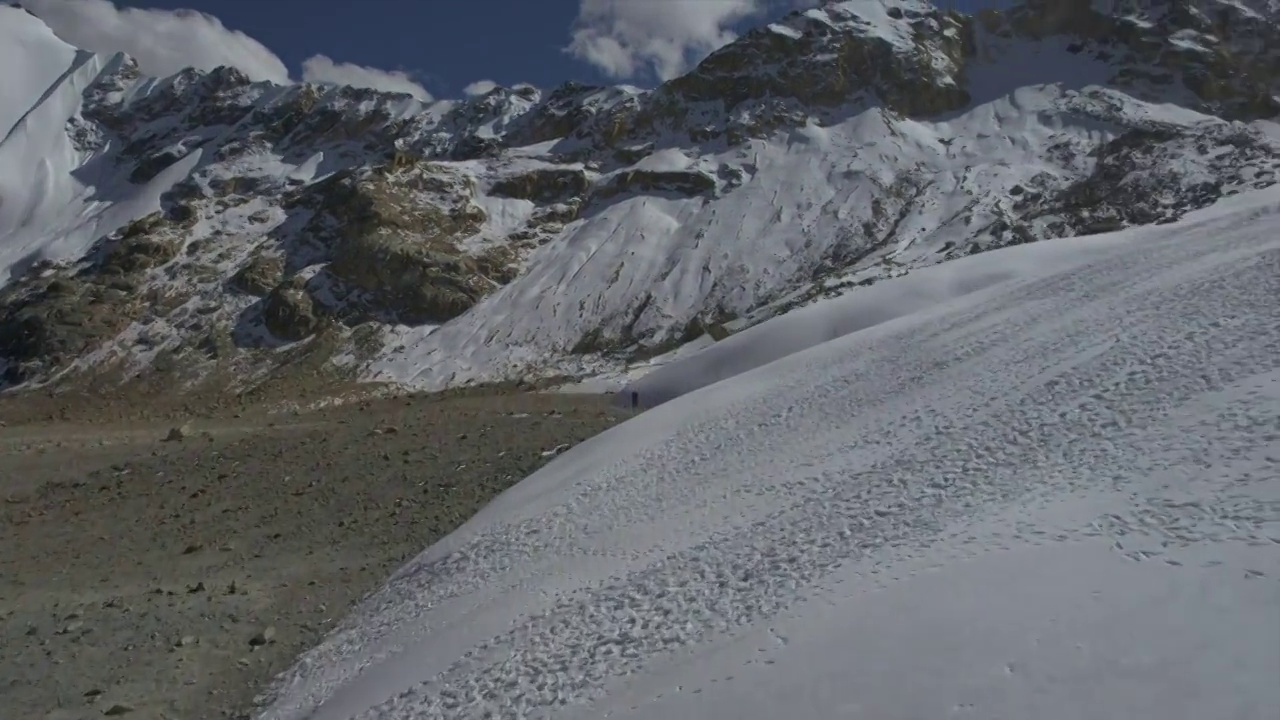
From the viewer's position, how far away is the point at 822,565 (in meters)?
12.6

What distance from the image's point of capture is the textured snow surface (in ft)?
28.8

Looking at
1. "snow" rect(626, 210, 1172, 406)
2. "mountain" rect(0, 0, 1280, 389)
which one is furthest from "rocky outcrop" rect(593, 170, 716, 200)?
"snow" rect(626, 210, 1172, 406)

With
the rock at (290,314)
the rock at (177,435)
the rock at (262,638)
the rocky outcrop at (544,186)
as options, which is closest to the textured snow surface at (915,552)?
the rock at (262,638)

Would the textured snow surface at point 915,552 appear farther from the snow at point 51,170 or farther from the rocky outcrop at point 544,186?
the snow at point 51,170

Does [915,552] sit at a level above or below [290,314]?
below

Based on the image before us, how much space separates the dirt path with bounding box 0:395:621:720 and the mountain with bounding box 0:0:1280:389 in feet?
101

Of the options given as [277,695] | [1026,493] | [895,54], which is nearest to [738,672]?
[1026,493]

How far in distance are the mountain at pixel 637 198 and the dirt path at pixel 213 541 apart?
30.7 metres

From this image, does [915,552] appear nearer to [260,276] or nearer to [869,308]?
[869,308]

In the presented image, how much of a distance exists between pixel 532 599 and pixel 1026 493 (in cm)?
848

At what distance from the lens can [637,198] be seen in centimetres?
8731

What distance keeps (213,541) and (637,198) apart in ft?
228

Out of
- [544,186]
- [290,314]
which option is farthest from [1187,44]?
[290,314]

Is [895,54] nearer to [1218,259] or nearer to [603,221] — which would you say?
[603,221]
